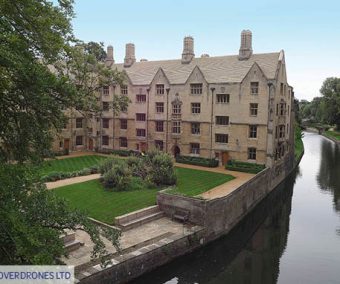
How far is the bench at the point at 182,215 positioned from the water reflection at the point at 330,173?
1975 centimetres

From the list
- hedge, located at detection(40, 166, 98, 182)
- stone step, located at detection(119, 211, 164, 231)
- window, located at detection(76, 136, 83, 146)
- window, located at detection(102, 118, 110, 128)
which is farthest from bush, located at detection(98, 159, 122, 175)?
window, located at detection(76, 136, 83, 146)

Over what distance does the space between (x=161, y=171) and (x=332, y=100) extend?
87.7m

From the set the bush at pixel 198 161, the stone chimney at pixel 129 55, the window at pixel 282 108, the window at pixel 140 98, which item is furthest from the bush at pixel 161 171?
the stone chimney at pixel 129 55

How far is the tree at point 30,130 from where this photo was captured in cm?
1084

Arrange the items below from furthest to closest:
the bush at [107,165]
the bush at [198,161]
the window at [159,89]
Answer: the window at [159,89], the bush at [198,161], the bush at [107,165]

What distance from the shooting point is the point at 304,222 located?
3434 centimetres

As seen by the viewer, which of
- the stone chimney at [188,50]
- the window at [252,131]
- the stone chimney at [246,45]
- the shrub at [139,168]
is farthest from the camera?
the stone chimney at [188,50]

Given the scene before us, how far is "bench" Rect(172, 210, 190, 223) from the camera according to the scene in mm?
28172

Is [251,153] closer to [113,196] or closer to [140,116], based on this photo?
[140,116]

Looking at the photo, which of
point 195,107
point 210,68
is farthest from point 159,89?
point 210,68

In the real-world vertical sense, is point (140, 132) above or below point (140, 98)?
below

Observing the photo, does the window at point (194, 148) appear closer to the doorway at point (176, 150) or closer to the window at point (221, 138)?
the doorway at point (176, 150)

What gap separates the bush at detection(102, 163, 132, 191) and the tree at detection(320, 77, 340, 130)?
280 feet

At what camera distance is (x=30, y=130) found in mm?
14219
